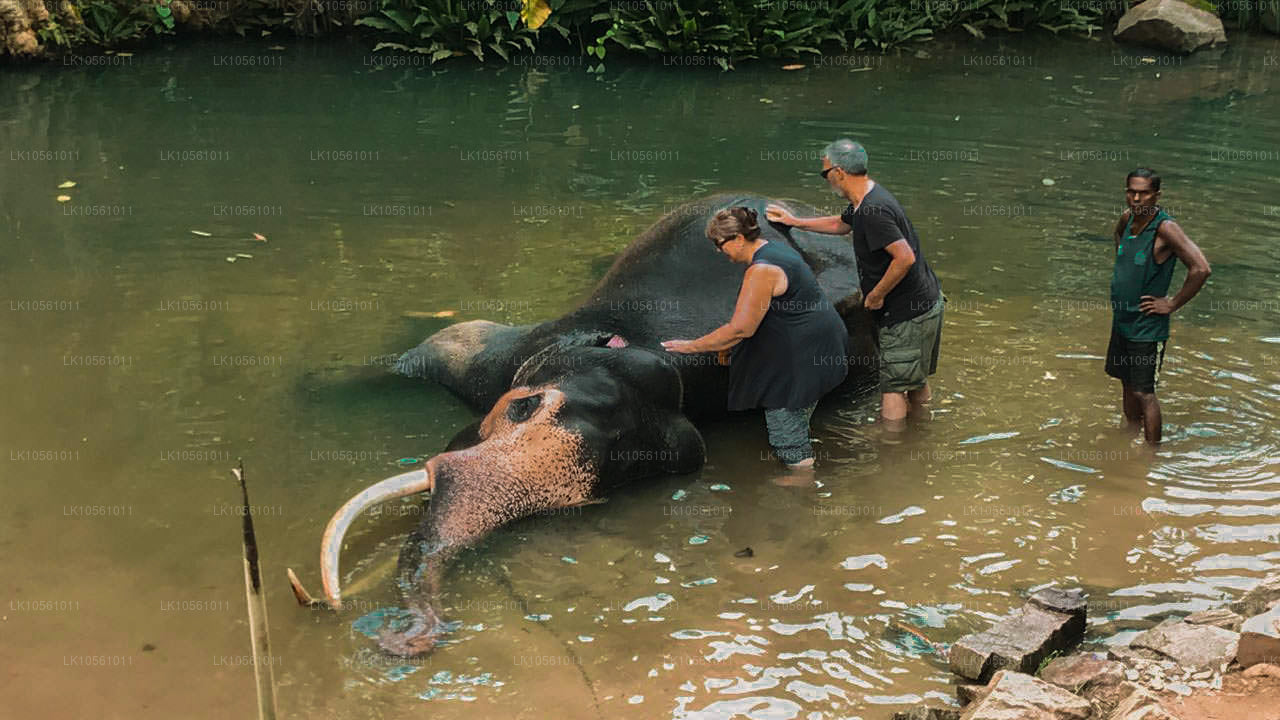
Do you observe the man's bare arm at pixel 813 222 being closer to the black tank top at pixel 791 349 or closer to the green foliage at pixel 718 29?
the black tank top at pixel 791 349

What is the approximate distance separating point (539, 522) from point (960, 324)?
3.85 meters

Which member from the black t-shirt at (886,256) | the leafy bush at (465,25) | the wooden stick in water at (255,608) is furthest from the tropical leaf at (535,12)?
the wooden stick in water at (255,608)

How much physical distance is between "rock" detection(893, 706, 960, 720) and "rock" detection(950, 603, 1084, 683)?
10.6 inches

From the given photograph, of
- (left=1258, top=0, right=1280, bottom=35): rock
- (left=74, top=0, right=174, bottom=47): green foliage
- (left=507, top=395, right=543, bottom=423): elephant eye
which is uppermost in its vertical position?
(left=1258, top=0, right=1280, bottom=35): rock

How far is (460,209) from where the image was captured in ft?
39.1

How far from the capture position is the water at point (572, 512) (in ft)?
18.8

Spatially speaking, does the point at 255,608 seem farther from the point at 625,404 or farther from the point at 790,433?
the point at 790,433

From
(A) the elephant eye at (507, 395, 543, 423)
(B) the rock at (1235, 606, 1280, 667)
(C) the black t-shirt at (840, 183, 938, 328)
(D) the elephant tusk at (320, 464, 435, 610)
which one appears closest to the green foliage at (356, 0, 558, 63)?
(C) the black t-shirt at (840, 183, 938, 328)

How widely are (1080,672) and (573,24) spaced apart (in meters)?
15.1

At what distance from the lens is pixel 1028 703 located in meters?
4.68

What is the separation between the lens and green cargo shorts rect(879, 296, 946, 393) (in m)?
7.52

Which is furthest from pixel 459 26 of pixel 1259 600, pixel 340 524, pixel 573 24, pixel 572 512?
pixel 1259 600

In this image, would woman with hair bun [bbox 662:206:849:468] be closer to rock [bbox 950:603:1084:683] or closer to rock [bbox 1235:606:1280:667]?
rock [bbox 950:603:1084:683]

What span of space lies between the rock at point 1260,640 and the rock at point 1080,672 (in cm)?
45
